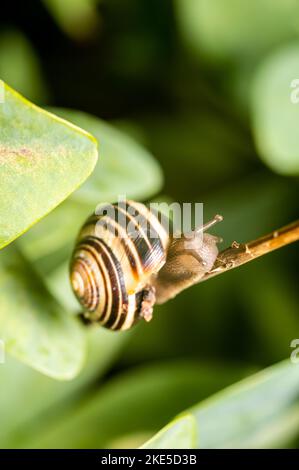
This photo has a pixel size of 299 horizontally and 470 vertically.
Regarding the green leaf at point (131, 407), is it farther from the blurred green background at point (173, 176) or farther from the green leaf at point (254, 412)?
the green leaf at point (254, 412)

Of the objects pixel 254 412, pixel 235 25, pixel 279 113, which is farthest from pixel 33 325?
pixel 235 25

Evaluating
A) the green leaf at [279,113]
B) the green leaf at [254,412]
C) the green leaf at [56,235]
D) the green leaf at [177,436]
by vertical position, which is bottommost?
the green leaf at [177,436]

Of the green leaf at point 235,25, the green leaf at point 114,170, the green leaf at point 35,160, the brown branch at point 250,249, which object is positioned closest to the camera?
the green leaf at point 35,160

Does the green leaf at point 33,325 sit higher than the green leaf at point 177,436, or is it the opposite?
the green leaf at point 33,325

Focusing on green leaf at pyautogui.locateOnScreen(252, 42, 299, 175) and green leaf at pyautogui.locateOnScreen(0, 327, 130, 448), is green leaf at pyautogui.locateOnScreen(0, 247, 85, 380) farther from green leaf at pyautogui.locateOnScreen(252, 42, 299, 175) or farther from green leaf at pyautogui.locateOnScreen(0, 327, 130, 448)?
green leaf at pyautogui.locateOnScreen(252, 42, 299, 175)

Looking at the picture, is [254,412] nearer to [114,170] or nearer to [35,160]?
[114,170]

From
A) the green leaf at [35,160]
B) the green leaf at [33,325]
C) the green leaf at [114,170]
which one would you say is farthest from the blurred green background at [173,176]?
the green leaf at [35,160]
